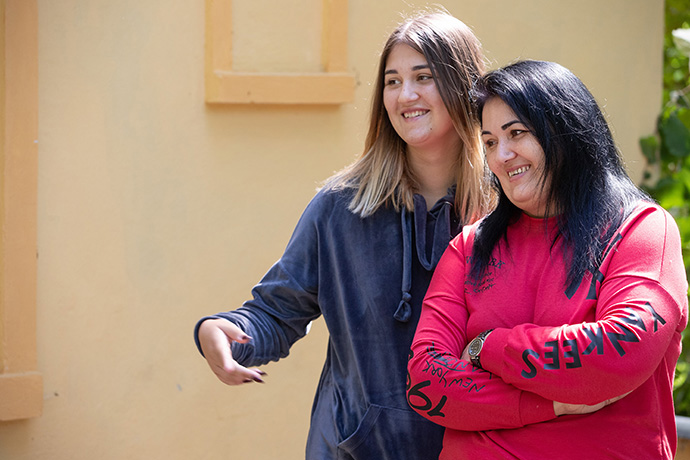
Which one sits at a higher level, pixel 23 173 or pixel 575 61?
pixel 575 61

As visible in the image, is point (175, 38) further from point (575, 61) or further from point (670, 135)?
point (670, 135)

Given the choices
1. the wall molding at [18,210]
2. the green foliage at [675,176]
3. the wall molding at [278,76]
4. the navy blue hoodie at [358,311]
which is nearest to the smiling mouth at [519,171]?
the navy blue hoodie at [358,311]

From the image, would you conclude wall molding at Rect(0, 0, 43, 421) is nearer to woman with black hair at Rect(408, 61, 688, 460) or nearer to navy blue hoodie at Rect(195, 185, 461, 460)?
navy blue hoodie at Rect(195, 185, 461, 460)

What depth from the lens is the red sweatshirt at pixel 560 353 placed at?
1.91 m

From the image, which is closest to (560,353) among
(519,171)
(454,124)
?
(519,171)

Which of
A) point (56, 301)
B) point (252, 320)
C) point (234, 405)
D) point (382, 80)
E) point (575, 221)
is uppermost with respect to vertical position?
point (382, 80)

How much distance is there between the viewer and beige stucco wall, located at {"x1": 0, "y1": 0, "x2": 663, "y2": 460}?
3.75 metres

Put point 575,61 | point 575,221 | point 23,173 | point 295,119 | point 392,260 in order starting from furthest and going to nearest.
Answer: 1. point 575,61
2. point 295,119
3. point 23,173
4. point 392,260
5. point 575,221

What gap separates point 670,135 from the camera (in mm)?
5109

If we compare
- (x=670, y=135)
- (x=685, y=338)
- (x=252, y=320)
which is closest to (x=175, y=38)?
(x=252, y=320)

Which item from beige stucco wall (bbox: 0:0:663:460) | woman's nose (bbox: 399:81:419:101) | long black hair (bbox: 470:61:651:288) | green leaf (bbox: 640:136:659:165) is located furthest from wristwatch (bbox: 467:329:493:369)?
green leaf (bbox: 640:136:659:165)

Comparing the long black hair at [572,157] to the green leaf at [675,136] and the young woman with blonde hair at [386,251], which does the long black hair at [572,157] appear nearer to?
the young woman with blonde hair at [386,251]

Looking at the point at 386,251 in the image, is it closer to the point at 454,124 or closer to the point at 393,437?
the point at 454,124

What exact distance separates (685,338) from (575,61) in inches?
71.5
